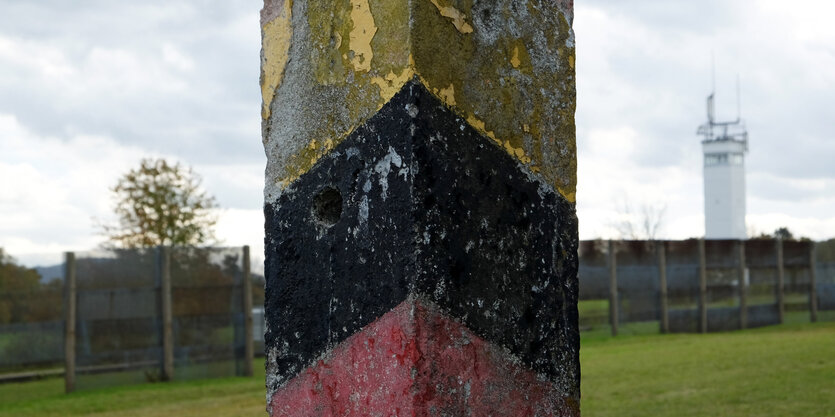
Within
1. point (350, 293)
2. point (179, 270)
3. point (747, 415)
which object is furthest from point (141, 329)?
point (350, 293)

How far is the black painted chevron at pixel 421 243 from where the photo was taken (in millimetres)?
2023

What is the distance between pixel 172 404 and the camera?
9367mm

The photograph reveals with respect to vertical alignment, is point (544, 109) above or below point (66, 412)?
above

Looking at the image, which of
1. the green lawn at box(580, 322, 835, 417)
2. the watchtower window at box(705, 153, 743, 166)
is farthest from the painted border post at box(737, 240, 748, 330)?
Result: the watchtower window at box(705, 153, 743, 166)

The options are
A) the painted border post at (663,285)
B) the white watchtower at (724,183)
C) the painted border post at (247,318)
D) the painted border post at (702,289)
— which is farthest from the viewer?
the white watchtower at (724,183)

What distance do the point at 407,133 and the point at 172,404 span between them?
8.07 meters

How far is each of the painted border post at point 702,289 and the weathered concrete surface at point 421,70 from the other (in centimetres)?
1558

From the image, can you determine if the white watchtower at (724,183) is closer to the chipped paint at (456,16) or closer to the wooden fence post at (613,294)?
the wooden fence post at (613,294)

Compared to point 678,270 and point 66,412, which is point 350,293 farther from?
point 678,270

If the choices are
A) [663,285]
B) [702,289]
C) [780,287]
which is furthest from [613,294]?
[780,287]

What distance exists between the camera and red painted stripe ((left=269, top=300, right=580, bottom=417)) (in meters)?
1.98

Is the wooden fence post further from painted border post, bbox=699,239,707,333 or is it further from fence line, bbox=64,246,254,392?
fence line, bbox=64,246,254,392

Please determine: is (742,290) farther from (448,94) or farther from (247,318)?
(448,94)

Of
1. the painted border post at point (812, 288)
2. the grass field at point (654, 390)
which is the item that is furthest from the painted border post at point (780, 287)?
the grass field at point (654, 390)
